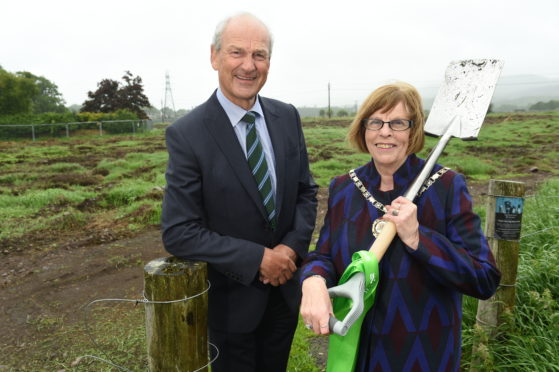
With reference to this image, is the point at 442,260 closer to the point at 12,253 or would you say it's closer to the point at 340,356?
the point at 340,356

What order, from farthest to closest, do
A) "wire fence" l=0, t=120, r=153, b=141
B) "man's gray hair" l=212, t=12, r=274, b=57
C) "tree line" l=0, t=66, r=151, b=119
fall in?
"tree line" l=0, t=66, r=151, b=119
"wire fence" l=0, t=120, r=153, b=141
"man's gray hair" l=212, t=12, r=274, b=57

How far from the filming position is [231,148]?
1.94m

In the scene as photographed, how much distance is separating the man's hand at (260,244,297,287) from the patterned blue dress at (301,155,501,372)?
0.89ft

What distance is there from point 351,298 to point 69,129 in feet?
96.6

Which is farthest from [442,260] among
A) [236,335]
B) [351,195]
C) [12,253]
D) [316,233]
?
[12,253]

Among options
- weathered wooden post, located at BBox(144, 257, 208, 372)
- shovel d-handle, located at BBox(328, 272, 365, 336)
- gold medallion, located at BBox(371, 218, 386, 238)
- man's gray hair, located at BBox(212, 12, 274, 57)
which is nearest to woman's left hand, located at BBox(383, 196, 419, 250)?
gold medallion, located at BBox(371, 218, 386, 238)

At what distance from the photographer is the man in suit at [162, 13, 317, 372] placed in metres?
1.85

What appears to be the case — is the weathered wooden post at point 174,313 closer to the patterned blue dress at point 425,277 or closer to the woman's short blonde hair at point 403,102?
the patterned blue dress at point 425,277

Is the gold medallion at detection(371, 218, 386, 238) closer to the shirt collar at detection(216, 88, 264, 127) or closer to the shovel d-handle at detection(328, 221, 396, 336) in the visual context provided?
the shovel d-handle at detection(328, 221, 396, 336)

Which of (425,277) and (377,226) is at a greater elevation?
(377,226)

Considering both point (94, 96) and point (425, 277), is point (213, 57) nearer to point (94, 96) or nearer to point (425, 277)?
point (425, 277)

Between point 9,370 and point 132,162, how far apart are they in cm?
1077

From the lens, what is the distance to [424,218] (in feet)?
5.19

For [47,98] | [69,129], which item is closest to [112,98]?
[69,129]
